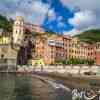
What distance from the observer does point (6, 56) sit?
192 metres

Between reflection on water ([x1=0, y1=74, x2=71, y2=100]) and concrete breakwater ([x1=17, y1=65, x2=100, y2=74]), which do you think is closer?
reflection on water ([x1=0, y1=74, x2=71, y2=100])

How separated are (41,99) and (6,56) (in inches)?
5530

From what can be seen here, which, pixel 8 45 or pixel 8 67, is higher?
pixel 8 45

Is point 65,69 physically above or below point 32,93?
above

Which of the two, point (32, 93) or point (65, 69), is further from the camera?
point (65, 69)

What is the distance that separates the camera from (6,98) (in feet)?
180

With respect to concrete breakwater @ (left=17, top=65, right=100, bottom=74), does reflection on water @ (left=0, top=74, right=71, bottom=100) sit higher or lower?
lower

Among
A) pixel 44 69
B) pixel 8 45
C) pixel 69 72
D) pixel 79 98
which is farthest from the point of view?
pixel 8 45

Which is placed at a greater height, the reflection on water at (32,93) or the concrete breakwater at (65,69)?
the concrete breakwater at (65,69)

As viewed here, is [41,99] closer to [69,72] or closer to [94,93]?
[94,93]

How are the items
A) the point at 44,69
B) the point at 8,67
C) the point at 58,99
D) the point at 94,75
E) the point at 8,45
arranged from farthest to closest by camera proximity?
1. the point at 8,45
2. the point at 8,67
3. the point at 44,69
4. the point at 94,75
5. the point at 58,99

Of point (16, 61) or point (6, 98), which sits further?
point (16, 61)

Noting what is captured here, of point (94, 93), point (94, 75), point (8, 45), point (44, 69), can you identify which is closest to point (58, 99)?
point (94, 93)

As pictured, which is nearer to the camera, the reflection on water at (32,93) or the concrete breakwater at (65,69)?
the reflection on water at (32,93)
